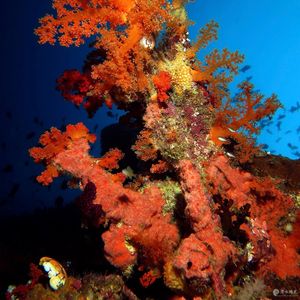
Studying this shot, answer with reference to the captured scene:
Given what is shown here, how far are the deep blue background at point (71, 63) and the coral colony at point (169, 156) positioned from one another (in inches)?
303

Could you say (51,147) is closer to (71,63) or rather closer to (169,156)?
(169,156)

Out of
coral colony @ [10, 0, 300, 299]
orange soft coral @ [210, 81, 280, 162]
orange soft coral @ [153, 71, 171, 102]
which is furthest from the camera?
orange soft coral @ [210, 81, 280, 162]

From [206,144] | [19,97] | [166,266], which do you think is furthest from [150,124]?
[19,97]

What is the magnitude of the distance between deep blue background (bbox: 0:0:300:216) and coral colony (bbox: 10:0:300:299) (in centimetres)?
769

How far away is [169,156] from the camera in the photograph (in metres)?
5.04

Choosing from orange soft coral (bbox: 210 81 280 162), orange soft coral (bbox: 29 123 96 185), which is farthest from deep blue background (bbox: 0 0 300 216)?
orange soft coral (bbox: 210 81 280 162)

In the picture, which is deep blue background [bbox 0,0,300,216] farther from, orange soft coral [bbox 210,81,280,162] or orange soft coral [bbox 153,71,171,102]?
orange soft coral [bbox 210,81,280,162]

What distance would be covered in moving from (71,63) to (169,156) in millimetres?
45200

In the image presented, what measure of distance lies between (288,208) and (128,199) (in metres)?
3.15

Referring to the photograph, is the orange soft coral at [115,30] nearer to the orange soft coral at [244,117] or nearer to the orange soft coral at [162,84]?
the orange soft coral at [162,84]

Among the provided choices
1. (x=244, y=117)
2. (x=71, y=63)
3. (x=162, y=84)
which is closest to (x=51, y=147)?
(x=162, y=84)

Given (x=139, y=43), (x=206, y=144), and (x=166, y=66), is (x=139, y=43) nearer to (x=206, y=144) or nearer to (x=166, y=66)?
(x=166, y=66)

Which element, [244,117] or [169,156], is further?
[244,117]

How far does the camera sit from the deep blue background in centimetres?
2445
